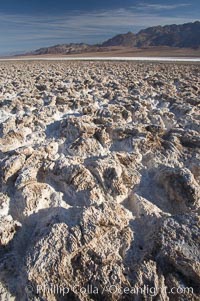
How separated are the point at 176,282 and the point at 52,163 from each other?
315cm

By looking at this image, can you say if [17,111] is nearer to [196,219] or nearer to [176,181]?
[176,181]

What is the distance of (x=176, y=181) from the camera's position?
538 cm

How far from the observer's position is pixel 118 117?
8.87 meters

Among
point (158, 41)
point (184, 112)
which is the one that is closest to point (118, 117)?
point (184, 112)

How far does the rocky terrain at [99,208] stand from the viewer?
3635 millimetres

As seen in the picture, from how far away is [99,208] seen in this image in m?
4.50

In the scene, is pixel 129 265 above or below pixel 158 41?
above

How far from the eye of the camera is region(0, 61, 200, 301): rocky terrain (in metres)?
3.63

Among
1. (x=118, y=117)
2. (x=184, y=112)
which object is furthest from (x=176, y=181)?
(x=184, y=112)

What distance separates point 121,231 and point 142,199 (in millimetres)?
948

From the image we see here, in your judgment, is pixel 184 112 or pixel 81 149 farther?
pixel 184 112

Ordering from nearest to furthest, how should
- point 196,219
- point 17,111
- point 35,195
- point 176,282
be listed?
point 176,282
point 196,219
point 35,195
point 17,111

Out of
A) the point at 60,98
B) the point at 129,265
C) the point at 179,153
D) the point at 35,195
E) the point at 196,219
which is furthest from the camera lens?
the point at 60,98

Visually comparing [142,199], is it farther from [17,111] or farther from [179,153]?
[17,111]
